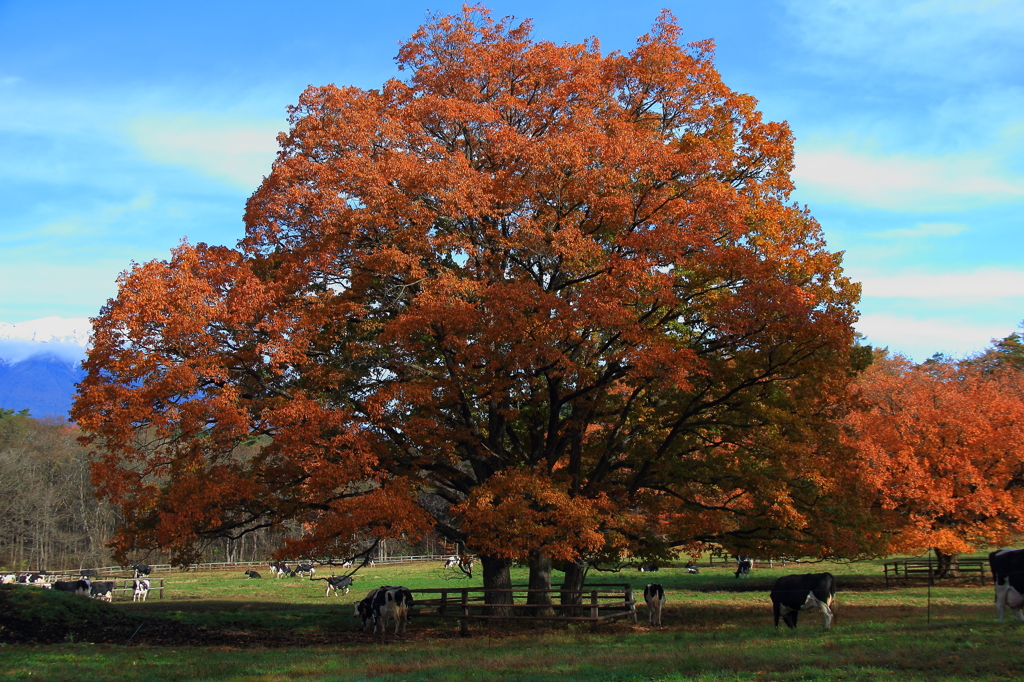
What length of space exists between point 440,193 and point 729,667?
11381mm

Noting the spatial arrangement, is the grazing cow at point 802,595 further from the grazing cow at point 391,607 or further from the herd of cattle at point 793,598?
the grazing cow at point 391,607

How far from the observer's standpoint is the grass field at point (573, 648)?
Result: 437 inches

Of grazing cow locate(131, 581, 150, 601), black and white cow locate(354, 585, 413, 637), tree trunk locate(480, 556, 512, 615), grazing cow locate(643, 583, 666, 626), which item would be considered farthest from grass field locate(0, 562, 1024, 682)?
grazing cow locate(131, 581, 150, 601)

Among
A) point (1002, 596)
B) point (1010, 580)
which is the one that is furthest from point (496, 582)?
point (1010, 580)

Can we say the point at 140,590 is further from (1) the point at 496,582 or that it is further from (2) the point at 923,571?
(2) the point at 923,571

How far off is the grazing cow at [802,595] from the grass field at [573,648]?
0.67 metres

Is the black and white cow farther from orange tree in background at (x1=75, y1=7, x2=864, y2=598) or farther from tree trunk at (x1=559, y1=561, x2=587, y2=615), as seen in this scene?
tree trunk at (x1=559, y1=561, x2=587, y2=615)

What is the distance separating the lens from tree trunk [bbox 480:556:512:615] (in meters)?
19.9

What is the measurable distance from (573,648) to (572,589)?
6.05 meters

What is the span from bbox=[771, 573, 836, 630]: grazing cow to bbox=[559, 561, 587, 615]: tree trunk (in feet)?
15.9

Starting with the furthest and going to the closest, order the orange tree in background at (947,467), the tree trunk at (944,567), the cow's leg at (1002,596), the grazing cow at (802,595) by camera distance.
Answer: the tree trunk at (944,567)
the orange tree in background at (947,467)
the grazing cow at (802,595)
the cow's leg at (1002,596)

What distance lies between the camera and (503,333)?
54.3 feet

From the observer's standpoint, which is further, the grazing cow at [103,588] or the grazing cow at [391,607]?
the grazing cow at [103,588]

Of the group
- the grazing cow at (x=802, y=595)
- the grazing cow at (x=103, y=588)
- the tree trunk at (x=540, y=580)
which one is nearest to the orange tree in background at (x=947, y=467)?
the grazing cow at (x=802, y=595)
